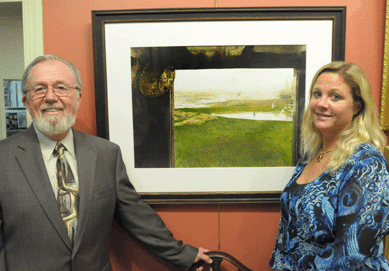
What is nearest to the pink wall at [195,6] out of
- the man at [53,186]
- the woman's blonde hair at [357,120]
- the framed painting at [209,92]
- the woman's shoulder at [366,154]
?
the framed painting at [209,92]

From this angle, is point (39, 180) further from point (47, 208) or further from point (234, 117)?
point (234, 117)

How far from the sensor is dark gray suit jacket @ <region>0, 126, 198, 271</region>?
97cm

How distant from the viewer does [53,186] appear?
1.02 m

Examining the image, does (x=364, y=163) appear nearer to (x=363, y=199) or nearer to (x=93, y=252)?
(x=363, y=199)

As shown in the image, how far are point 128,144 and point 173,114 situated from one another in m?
0.28

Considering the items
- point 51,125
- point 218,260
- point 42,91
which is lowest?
point 218,260

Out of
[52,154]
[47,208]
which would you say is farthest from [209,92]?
[47,208]

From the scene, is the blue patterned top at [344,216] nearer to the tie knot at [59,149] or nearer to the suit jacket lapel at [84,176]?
the suit jacket lapel at [84,176]

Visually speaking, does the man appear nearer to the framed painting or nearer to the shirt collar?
the shirt collar

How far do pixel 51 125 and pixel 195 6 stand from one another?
0.89 meters

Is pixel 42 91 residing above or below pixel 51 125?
above

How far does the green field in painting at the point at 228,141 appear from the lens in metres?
1.28

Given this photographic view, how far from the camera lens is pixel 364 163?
2.78ft

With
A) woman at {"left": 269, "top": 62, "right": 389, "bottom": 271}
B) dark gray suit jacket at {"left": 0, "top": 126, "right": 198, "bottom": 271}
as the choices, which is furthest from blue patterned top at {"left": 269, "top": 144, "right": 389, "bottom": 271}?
dark gray suit jacket at {"left": 0, "top": 126, "right": 198, "bottom": 271}
